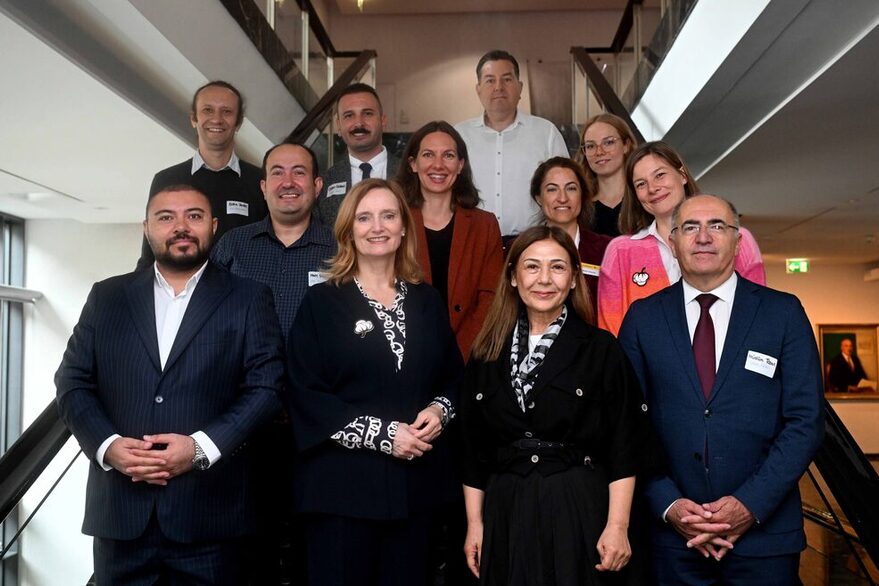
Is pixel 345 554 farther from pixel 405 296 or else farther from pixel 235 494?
pixel 405 296

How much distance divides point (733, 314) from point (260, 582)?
187 centimetres

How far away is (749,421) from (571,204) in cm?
145

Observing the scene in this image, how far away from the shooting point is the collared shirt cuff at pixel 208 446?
2459 millimetres

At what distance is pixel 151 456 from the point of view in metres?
2.40

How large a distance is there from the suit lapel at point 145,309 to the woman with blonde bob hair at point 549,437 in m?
0.96

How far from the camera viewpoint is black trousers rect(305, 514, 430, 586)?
8.17 feet

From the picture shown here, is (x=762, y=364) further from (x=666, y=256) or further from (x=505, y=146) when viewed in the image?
(x=505, y=146)

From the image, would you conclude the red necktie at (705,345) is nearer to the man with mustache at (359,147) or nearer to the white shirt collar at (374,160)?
the man with mustache at (359,147)

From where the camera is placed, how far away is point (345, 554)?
249cm

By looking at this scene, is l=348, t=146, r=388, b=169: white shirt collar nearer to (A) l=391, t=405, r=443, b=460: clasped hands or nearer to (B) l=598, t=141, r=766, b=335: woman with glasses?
(B) l=598, t=141, r=766, b=335: woman with glasses

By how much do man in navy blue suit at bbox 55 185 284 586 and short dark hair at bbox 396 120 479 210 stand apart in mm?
1054

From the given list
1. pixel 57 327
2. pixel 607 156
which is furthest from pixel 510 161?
pixel 57 327

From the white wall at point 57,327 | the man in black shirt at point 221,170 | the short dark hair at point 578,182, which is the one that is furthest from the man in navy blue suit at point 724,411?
the white wall at point 57,327

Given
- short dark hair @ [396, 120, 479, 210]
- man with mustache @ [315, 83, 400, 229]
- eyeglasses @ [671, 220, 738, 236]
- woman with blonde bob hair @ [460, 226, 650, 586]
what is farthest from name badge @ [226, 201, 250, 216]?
eyeglasses @ [671, 220, 738, 236]
